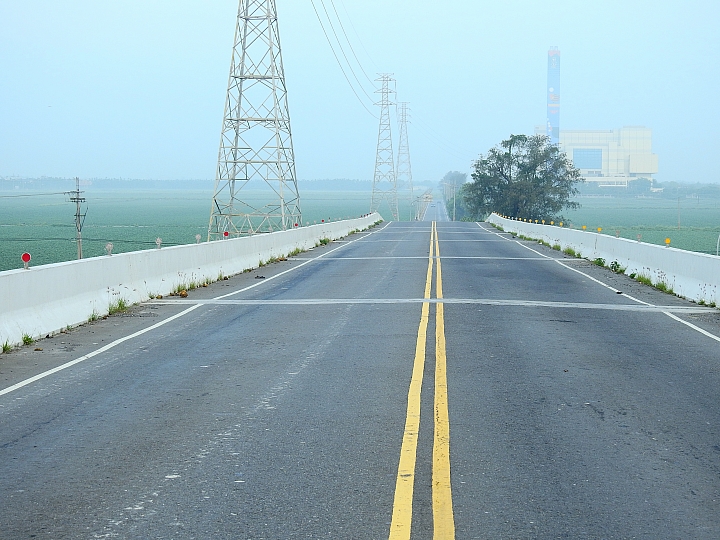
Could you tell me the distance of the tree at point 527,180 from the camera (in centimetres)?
9975

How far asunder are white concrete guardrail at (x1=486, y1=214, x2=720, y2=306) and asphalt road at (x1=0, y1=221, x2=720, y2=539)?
207cm

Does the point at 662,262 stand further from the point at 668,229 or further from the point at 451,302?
the point at 668,229

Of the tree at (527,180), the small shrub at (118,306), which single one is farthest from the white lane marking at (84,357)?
the tree at (527,180)

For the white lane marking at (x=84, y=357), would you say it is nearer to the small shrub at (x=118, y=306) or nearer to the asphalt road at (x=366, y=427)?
the asphalt road at (x=366, y=427)

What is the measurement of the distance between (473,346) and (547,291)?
7.85m

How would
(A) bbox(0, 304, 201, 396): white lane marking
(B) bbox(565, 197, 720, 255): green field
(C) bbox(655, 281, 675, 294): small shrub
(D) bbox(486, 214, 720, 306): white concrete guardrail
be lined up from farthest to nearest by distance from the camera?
(B) bbox(565, 197, 720, 255): green field < (C) bbox(655, 281, 675, 294): small shrub < (D) bbox(486, 214, 720, 306): white concrete guardrail < (A) bbox(0, 304, 201, 396): white lane marking

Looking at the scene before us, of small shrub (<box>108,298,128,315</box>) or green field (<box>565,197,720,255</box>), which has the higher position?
small shrub (<box>108,298,128,315</box>)

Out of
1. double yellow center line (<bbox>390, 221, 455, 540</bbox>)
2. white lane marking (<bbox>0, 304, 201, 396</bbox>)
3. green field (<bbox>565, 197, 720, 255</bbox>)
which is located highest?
double yellow center line (<bbox>390, 221, 455, 540</bbox>)

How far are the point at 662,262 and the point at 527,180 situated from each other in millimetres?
80396

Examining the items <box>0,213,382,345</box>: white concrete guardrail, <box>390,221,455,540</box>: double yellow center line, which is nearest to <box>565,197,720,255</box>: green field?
<box>0,213,382,345</box>: white concrete guardrail

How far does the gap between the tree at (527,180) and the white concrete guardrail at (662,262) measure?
66.4 meters

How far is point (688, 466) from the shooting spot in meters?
6.47

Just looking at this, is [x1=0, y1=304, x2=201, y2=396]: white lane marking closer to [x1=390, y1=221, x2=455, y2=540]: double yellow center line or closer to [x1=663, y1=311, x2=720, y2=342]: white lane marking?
[x1=390, y1=221, x2=455, y2=540]: double yellow center line

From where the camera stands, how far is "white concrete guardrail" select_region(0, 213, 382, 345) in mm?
12312
